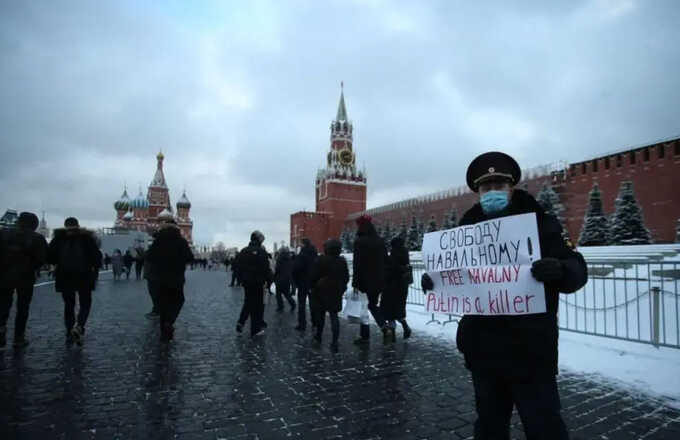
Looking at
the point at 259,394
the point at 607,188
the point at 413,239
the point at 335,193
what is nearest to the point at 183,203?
the point at 335,193

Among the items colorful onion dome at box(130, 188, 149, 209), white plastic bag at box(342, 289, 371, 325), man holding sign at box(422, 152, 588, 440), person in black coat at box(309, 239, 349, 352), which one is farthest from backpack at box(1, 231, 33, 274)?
colorful onion dome at box(130, 188, 149, 209)

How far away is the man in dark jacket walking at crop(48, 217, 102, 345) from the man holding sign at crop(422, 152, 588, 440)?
517 cm

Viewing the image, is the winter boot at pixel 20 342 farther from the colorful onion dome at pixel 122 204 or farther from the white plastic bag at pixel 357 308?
the colorful onion dome at pixel 122 204

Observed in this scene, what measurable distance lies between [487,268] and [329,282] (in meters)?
3.72

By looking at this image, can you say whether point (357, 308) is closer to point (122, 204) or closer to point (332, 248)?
point (332, 248)

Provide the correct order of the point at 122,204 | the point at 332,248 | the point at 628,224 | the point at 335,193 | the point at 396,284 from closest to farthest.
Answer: the point at 332,248 → the point at 396,284 → the point at 628,224 → the point at 122,204 → the point at 335,193

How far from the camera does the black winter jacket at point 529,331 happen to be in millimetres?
1762

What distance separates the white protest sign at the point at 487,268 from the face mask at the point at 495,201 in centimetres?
6

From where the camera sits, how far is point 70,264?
534 cm

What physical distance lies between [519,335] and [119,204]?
81.3 metres

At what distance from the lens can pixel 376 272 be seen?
18.6 feet

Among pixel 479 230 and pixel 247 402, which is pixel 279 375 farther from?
pixel 479 230

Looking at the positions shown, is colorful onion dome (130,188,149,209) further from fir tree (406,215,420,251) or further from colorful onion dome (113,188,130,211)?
fir tree (406,215,420,251)

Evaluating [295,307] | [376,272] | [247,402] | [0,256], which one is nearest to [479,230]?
[247,402]
